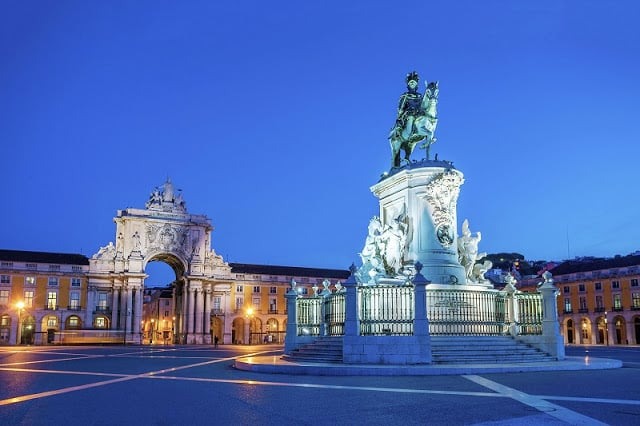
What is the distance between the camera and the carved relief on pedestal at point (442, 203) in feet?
69.1

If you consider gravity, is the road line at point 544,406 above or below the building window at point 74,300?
below

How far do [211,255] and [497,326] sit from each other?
68.5 m

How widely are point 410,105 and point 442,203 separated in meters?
4.23

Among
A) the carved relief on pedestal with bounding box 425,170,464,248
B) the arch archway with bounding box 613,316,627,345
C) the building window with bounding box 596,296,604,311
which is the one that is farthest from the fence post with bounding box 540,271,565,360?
the building window with bounding box 596,296,604,311

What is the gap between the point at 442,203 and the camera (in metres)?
21.2

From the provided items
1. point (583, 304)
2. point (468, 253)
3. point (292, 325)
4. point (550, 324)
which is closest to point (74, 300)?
point (292, 325)

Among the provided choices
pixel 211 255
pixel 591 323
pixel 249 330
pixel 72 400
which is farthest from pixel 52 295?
pixel 72 400

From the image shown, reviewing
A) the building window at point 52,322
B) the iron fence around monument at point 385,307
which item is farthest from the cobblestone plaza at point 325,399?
the building window at point 52,322

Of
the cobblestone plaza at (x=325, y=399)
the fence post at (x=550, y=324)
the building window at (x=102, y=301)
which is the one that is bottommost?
the cobblestone plaza at (x=325, y=399)

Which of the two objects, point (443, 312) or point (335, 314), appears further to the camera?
point (335, 314)

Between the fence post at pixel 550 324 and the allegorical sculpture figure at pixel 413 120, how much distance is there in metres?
6.27

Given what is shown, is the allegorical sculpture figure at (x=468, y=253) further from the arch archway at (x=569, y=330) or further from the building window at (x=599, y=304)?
the arch archway at (x=569, y=330)

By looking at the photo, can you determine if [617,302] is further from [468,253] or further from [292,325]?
[292,325]

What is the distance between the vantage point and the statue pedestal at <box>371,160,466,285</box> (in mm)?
20781
